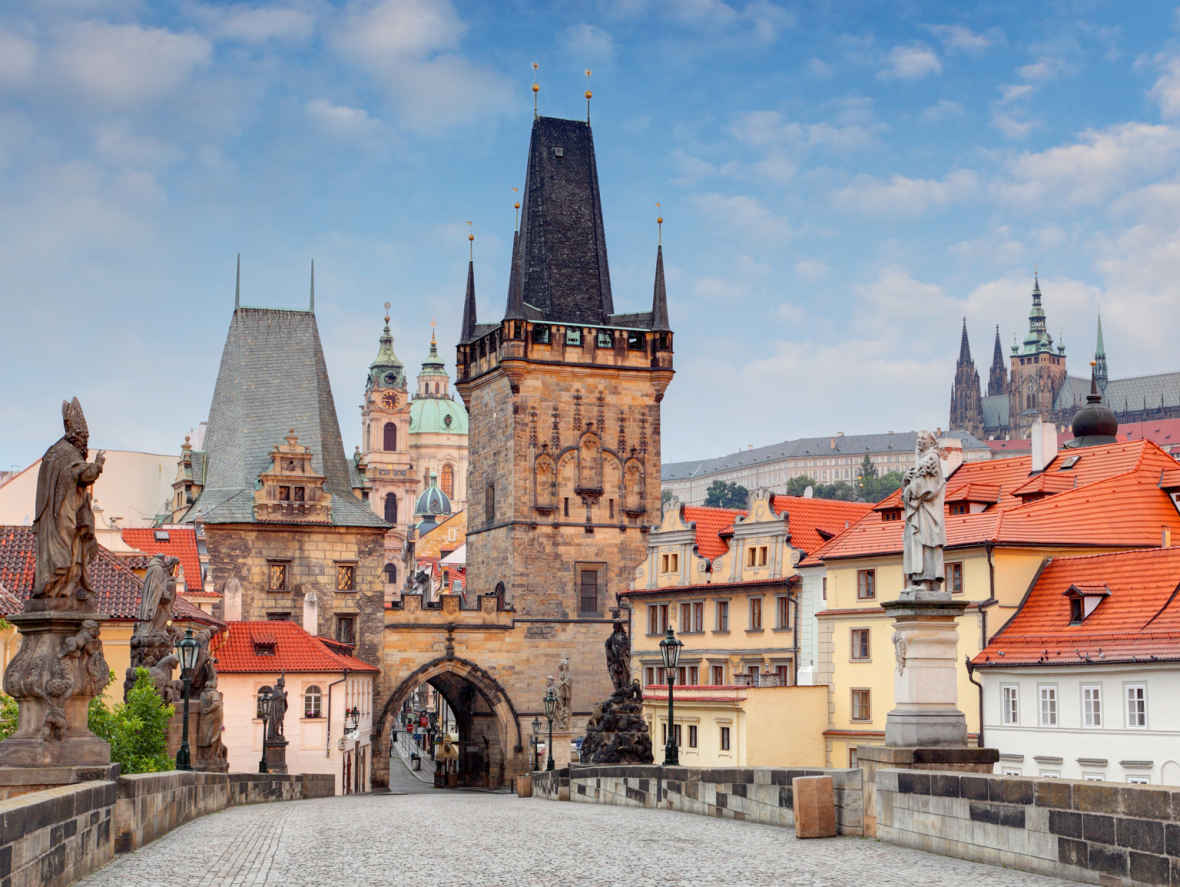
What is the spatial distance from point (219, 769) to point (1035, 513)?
23308 millimetres

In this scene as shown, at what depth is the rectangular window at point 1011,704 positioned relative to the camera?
3838 centimetres

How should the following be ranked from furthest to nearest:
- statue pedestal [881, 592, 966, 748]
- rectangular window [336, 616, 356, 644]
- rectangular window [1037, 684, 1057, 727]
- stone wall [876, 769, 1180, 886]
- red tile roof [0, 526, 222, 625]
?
rectangular window [336, 616, 356, 644] → red tile roof [0, 526, 222, 625] → rectangular window [1037, 684, 1057, 727] → statue pedestal [881, 592, 966, 748] → stone wall [876, 769, 1180, 886]

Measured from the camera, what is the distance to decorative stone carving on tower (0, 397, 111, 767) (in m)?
15.0

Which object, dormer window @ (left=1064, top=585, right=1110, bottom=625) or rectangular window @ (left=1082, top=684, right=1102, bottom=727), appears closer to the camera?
rectangular window @ (left=1082, top=684, right=1102, bottom=727)

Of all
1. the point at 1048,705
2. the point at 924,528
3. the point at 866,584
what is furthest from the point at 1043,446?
the point at 924,528

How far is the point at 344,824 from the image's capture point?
22.0m

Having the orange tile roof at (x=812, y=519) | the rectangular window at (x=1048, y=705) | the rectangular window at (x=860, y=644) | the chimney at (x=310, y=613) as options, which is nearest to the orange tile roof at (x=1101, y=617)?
the rectangular window at (x=1048, y=705)

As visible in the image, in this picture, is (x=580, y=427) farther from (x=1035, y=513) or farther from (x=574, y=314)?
(x=1035, y=513)

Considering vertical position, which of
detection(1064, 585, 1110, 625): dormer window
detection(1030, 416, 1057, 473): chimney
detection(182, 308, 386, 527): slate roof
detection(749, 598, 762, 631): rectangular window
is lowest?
detection(1064, 585, 1110, 625): dormer window

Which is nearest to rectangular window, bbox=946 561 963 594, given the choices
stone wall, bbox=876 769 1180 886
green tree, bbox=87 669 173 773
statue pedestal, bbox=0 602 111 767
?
green tree, bbox=87 669 173 773

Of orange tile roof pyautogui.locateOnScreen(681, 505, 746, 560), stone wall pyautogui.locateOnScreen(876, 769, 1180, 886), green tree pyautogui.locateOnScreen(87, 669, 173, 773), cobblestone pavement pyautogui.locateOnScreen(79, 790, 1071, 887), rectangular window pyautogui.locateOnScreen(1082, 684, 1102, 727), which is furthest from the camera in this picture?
orange tile roof pyautogui.locateOnScreen(681, 505, 746, 560)

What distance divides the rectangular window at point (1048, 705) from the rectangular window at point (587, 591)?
3600cm

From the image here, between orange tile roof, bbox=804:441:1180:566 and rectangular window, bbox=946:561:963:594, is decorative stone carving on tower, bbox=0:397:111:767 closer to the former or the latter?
orange tile roof, bbox=804:441:1180:566

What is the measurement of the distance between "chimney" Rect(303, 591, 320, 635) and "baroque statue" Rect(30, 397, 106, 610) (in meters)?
52.0
